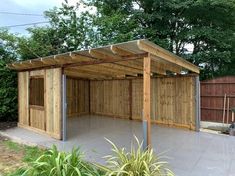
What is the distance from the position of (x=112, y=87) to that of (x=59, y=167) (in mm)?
8997

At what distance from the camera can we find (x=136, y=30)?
12359 mm

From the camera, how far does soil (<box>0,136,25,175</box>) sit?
4948mm

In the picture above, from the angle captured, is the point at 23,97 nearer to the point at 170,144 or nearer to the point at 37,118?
the point at 37,118

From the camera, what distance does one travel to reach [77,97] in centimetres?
1306

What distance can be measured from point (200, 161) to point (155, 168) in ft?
7.34

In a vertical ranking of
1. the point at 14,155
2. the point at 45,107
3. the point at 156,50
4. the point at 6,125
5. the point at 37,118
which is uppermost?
the point at 156,50

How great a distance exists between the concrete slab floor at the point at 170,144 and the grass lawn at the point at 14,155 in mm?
424

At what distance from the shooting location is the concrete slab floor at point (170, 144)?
5035 millimetres

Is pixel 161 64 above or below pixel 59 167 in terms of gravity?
above

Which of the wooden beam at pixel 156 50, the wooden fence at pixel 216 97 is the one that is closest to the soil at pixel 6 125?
the wooden beam at pixel 156 50

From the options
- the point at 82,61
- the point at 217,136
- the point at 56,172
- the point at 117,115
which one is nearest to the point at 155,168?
the point at 56,172

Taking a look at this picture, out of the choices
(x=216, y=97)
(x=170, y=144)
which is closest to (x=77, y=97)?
(x=216, y=97)

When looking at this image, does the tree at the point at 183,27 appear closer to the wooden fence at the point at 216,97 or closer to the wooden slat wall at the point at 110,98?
the wooden fence at the point at 216,97

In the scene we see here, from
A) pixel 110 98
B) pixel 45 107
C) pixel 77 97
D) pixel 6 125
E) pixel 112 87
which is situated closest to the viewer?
pixel 45 107
